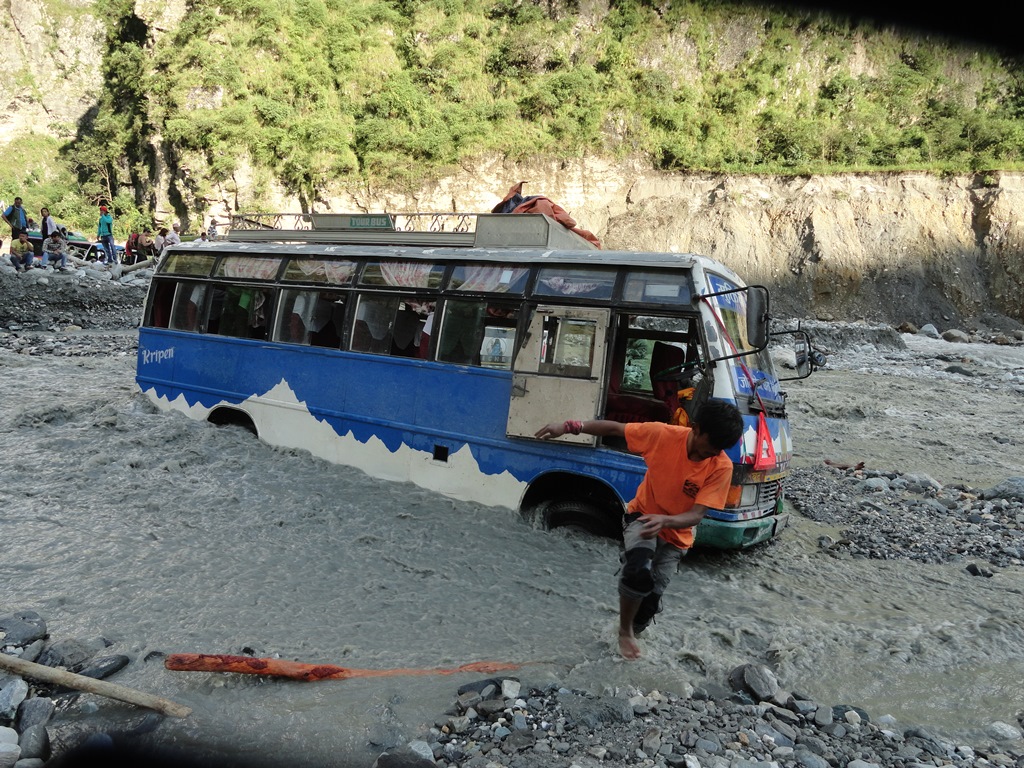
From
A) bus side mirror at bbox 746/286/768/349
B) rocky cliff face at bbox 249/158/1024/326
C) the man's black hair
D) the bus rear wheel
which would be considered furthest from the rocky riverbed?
rocky cliff face at bbox 249/158/1024/326

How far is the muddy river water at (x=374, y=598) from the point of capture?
13.0ft

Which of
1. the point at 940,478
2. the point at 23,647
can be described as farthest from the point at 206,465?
the point at 940,478

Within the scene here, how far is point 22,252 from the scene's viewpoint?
814 inches

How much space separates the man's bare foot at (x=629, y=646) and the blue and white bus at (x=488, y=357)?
4.45 ft

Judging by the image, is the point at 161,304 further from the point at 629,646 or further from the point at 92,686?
the point at 629,646

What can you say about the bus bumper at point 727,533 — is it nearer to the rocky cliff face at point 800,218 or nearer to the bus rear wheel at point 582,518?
the bus rear wheel at point 582,518

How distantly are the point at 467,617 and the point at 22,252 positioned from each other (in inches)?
844

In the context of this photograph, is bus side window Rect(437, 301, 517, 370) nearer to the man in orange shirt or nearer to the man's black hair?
the man in orange shirt

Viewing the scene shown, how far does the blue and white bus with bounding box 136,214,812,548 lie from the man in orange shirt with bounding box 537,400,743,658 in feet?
3.83

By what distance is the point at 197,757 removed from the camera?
3.17m

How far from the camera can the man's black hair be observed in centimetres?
388

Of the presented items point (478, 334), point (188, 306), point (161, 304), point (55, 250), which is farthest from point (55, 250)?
point (478, 334)

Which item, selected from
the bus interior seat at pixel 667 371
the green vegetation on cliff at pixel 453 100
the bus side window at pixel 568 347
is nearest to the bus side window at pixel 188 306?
the bus side window at pixel 568 347

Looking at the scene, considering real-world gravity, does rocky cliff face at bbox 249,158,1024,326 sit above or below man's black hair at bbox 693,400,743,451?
above
